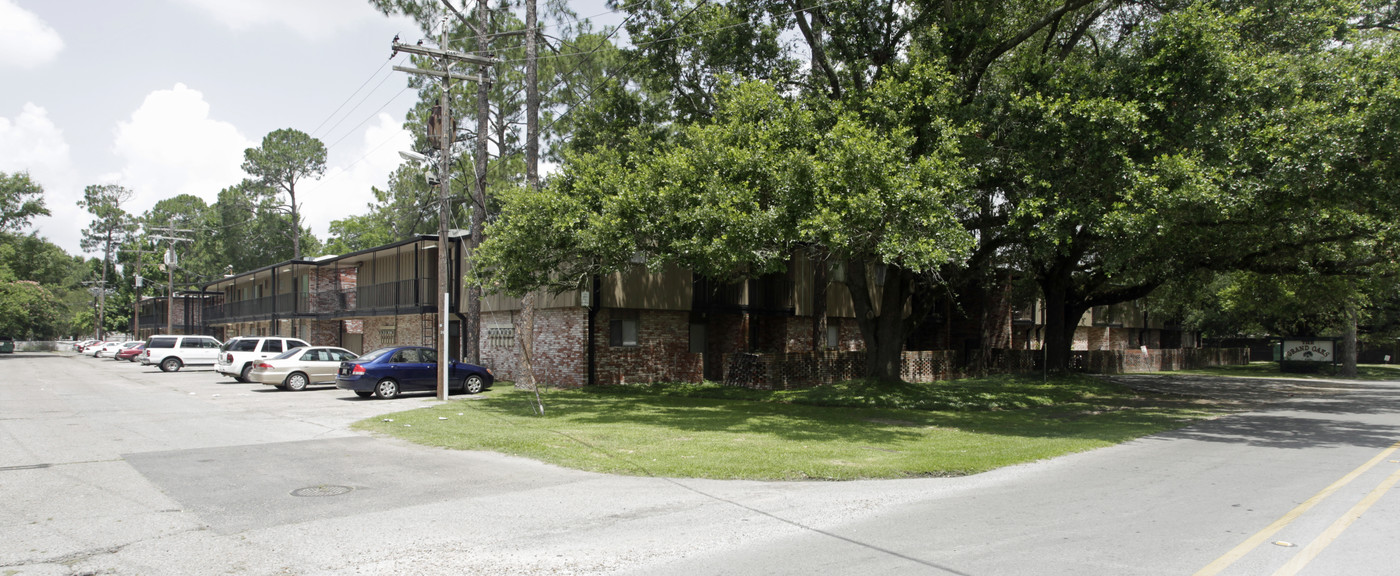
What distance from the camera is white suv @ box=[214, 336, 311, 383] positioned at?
27.4m

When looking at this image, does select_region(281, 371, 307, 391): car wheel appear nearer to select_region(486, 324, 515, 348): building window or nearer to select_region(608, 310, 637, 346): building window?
select_region(486, 324, 515, 348): building window

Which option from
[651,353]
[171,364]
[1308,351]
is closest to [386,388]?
[651,353]

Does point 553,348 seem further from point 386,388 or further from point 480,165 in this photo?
point 480,165

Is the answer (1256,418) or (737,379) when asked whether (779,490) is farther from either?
(737,379)

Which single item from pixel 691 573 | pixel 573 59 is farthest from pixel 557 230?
pixel 573 59

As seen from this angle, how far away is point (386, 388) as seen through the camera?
20.8 metres

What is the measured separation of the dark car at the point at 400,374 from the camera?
20438mm

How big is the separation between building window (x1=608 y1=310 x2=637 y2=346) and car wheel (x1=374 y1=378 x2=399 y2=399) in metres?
6.12

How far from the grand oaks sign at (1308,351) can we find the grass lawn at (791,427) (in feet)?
78.3

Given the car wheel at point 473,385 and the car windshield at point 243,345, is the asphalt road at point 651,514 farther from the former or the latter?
the car windshield at point 243,345

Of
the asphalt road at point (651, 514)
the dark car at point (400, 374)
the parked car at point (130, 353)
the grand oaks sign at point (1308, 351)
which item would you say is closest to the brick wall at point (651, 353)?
the dark car at point (400, 374)

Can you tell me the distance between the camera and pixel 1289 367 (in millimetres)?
40625

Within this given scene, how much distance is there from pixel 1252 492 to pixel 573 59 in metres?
26.7

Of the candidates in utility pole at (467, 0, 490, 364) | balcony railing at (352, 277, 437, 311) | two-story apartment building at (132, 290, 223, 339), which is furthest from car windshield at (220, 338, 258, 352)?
two-story apartment building at (132, 290, 223, 339)
